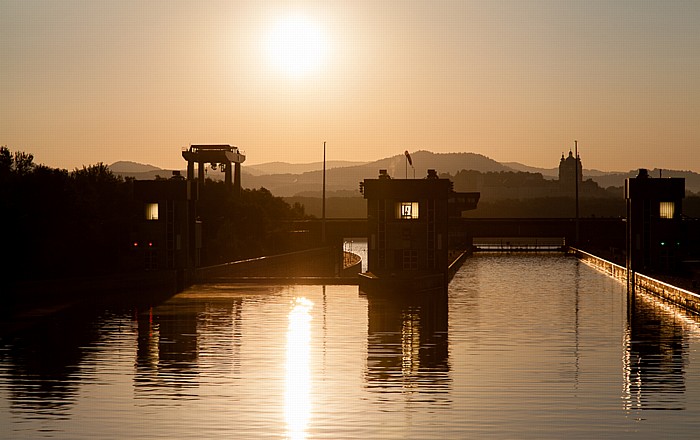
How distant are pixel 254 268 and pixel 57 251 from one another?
1244 inches

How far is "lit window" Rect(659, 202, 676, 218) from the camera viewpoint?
96625 mm

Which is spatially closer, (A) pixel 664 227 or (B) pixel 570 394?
(B) pixel 570 394

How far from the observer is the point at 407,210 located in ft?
296

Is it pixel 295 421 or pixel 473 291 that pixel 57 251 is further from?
pixel 295 421

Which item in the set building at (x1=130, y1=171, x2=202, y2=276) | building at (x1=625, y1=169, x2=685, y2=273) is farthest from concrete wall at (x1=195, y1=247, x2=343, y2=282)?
building at (x1=625, y1=169, x2=685, y2=273)

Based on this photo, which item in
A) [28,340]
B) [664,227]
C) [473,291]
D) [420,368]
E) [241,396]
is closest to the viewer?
[241,396]

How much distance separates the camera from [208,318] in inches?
2285

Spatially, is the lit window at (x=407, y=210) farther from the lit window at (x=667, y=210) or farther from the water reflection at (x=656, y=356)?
the water reflection at (x=656, y=356)

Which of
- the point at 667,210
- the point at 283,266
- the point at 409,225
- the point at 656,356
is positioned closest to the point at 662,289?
the point at 409,225

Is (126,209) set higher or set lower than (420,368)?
higher

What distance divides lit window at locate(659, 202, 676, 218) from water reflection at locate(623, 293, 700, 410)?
102ft

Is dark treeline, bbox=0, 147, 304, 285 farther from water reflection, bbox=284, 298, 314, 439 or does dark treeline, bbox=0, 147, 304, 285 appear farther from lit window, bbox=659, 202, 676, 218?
lit window, bbox=659, 202, 676, 218

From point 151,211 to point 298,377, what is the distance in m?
62.0

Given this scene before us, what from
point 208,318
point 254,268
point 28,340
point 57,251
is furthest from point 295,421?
point 254,268
